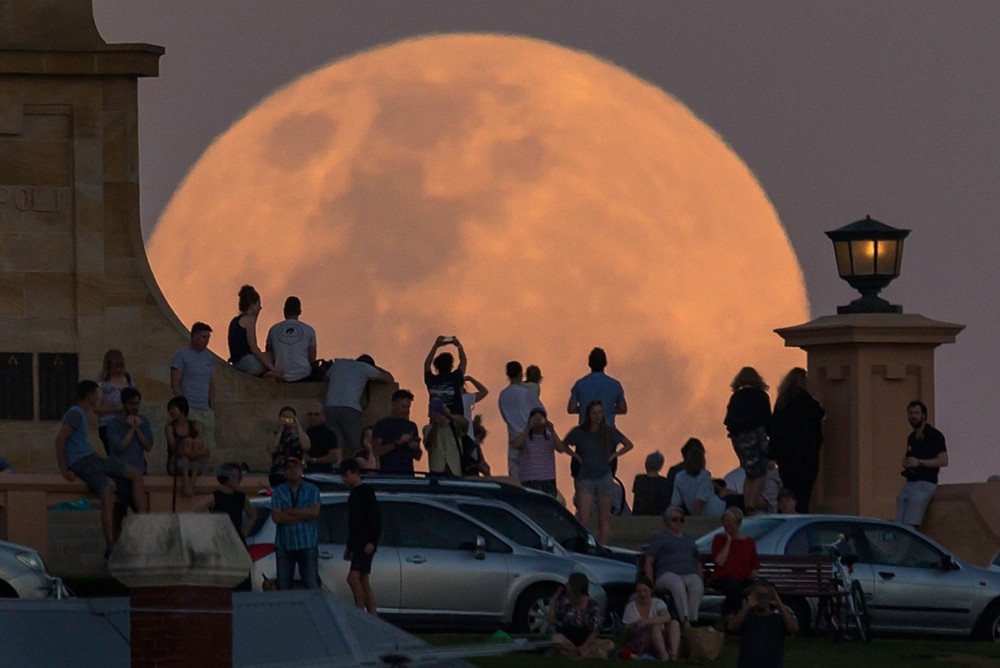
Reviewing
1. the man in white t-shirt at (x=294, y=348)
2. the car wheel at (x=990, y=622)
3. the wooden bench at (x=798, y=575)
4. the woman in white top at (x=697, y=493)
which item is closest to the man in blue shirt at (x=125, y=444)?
the man in white t-shirt at (x=294, y=348)

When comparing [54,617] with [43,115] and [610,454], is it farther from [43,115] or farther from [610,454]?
[43,115]

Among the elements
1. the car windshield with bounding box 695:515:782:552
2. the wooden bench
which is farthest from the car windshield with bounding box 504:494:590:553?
the wooden bench

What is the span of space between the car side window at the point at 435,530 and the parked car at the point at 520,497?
671mm

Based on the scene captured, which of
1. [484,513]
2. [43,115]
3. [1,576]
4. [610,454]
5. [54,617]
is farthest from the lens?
[43,115]

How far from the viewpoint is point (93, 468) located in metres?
35.3

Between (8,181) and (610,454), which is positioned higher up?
(8,181)

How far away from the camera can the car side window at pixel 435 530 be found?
33031 millimetres

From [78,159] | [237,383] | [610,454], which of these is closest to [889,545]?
[610,454]

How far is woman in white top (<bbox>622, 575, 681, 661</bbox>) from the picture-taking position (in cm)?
3122

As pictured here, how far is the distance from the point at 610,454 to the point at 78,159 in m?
6.92

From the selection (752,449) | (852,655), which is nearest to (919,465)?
(752,449)

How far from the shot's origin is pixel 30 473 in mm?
37531

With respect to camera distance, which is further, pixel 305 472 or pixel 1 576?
pixel 305 472

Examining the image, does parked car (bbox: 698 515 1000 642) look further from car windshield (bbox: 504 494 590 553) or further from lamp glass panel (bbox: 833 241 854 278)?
lamp glass panel (bbox: 833 241 854 278)
